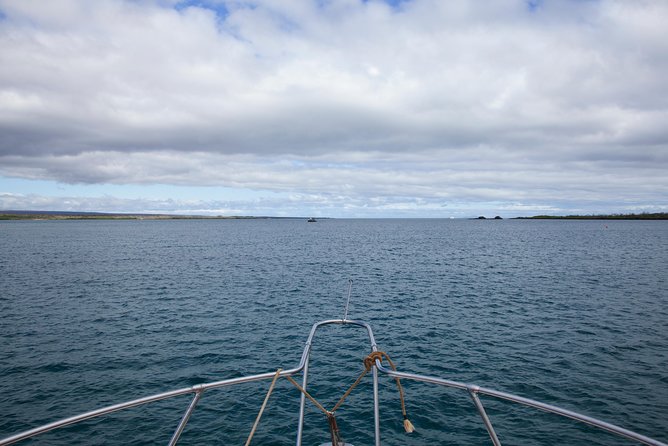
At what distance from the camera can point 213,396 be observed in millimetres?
17078

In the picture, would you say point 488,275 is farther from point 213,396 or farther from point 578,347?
point 213,396

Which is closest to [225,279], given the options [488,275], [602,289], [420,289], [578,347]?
[420,289]

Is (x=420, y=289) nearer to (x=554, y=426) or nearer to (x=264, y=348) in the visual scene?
(x=264, y=348)

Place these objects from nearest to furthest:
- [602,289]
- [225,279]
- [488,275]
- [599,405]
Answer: [599,405] → [602,289] → [225,279] → [488,275]

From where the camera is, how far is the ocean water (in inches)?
578

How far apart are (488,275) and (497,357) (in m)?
29.1

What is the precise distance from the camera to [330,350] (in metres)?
22.3

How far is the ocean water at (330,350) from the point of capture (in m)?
14.7

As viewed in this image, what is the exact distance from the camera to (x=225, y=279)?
44812mm

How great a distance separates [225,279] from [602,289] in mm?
39903

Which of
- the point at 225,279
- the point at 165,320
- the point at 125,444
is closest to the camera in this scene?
the point at 125,444

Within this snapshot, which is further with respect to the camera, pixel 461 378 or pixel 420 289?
pixel 420 289

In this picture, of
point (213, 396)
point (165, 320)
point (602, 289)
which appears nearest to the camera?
point (213, 396)

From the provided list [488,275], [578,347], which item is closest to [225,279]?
[488,275]
